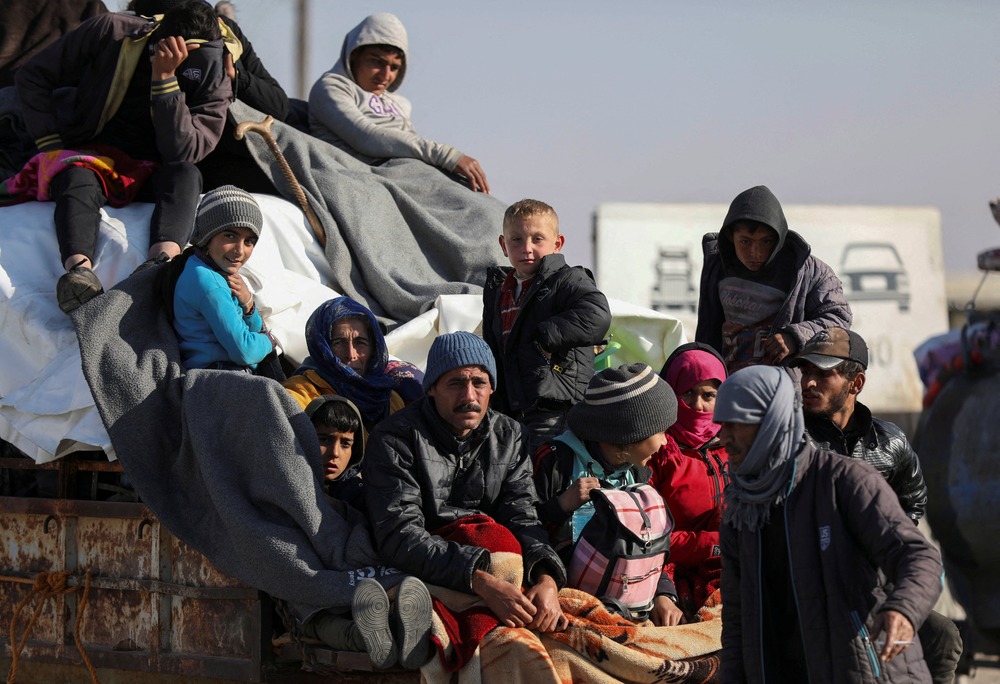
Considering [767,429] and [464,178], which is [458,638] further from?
[464,178]

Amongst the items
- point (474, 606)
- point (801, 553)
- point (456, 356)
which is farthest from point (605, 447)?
point (801, 553)

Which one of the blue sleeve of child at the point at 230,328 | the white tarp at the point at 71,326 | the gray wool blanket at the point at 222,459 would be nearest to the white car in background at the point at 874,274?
the white tarp at the point at 71,326

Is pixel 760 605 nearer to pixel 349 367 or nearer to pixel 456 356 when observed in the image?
pixel 456 356

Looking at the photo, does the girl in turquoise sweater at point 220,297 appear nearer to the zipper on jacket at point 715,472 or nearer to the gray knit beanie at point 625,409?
the gray knit beanie at point 625,409

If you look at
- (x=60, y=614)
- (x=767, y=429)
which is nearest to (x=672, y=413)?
(x=767, y=429)

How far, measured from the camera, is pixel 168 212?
5.83 metres

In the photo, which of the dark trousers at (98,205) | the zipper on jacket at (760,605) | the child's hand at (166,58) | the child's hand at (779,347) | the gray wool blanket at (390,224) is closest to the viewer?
the zipper on jacket at (760,605)

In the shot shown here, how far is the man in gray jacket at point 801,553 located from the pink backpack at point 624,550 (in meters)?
0.56

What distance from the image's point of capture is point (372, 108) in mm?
7207

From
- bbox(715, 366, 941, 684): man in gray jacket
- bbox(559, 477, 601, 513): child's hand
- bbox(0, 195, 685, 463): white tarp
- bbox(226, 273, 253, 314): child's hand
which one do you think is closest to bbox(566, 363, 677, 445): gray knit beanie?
bbox(559, 477, 601, 513): child's hand

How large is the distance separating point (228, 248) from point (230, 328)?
1.07ft

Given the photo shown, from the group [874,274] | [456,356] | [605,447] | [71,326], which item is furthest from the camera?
[874,274]

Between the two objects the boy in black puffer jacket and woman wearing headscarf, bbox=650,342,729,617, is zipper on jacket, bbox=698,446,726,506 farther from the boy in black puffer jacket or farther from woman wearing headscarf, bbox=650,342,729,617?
the boy in black puffer jacket

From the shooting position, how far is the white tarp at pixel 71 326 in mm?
5090
